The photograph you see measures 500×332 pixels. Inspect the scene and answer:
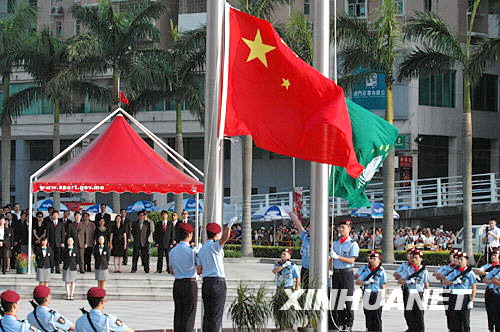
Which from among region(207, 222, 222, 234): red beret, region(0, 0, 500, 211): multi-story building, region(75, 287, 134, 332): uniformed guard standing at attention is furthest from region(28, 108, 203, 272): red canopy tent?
region(0, 0, 500, 211): multi-story building

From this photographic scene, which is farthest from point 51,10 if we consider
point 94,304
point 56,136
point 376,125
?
point 94,304

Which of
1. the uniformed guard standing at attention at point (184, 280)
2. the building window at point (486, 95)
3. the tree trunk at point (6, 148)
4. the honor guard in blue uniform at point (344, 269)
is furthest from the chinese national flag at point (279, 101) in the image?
the building window at point (486, 95)

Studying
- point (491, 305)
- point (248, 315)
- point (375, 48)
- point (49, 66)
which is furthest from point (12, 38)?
point (248, 315)

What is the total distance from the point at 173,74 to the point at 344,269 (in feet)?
75.4

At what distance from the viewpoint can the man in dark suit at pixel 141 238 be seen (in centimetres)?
2809

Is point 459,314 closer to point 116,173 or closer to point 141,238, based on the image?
point 116,173

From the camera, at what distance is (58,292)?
25156 mm

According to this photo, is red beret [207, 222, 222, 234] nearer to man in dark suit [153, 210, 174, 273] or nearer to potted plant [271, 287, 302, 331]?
potted plant [271, 287, 302, 331]

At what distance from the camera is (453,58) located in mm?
33281

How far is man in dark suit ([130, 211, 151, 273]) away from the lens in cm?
2809

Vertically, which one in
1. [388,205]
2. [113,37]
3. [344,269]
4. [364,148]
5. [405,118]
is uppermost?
[113,37]

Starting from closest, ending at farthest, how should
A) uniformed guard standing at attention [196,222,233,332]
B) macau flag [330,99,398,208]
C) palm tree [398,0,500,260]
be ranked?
1. uniformed guard standing at attention [196,222,233,332]
2. macau flag [330,99,398,208]
3. palm tree [398,0,500,260]

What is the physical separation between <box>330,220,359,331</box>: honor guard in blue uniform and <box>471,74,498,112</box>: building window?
138 ft

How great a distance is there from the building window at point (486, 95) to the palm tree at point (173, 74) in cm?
2316
